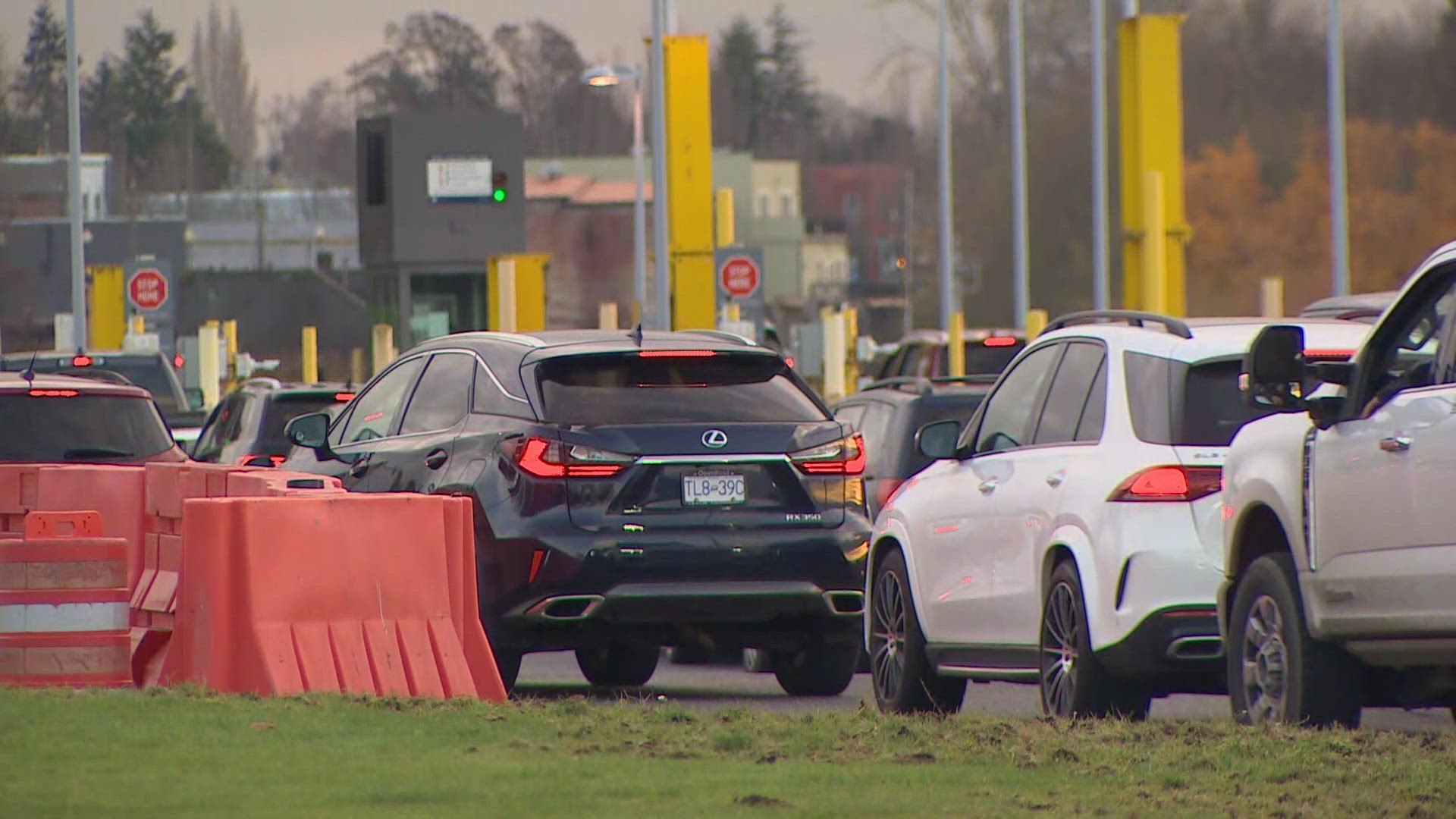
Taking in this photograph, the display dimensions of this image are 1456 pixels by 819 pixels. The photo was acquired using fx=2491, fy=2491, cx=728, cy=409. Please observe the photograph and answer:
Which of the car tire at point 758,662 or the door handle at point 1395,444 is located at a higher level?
the door handle at point 1395,444

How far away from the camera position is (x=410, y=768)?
7.31 meters

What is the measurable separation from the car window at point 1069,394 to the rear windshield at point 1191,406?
0.49 m

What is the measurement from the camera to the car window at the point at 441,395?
482 inches

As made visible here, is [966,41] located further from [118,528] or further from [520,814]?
[520,814]

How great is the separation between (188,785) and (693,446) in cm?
469

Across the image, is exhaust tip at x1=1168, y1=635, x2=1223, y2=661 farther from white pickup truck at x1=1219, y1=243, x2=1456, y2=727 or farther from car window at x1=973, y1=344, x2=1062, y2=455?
car window at x1=973, y1=344, x2=1062, y2=455

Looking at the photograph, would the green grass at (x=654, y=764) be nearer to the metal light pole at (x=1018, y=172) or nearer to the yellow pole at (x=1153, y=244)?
the yellow pole at (x=1153, y=244)

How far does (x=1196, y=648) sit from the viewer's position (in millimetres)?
9258

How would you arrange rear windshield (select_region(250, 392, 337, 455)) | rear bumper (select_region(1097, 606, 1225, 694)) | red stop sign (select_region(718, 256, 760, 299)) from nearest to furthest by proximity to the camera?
rear bumper (select_region(1097, 606, 1225, 694)), rear windshield (select_region(250, 392, 337, 455)), red stop sign (select_region(718, 256, 760, 299))

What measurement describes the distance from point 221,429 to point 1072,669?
13.5 meters

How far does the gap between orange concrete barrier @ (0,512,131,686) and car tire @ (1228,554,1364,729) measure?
488 centimetres

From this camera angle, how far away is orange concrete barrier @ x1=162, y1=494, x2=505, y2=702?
942 cm

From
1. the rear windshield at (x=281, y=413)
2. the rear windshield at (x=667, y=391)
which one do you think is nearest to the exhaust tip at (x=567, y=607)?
the rear windshield at (x=667, y=391)

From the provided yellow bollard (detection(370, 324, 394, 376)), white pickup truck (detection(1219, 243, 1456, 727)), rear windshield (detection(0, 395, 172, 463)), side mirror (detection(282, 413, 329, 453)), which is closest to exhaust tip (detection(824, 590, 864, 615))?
white pickup truck (detection(1219, 243, 1456, 727))
